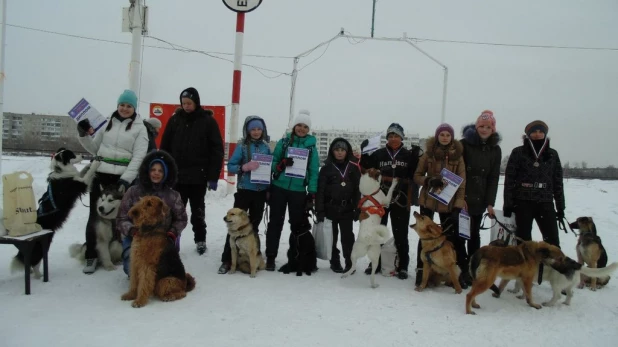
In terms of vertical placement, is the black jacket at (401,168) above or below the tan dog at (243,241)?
above

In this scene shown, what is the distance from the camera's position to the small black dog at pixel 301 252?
503cm

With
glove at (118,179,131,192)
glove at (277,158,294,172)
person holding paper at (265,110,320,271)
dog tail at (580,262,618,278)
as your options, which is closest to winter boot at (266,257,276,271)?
person holding paper at (265,110,320,271)

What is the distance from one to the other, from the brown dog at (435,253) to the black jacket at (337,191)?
95 cm

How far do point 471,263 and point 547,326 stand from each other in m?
0.89

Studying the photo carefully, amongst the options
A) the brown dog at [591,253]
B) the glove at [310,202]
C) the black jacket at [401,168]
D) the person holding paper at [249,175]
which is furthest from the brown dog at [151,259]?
the brown dog at [591,253]

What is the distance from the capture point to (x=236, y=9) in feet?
26.6

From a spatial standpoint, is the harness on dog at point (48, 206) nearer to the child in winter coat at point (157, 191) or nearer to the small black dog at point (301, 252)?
the child in winter coat at point (157, 191)

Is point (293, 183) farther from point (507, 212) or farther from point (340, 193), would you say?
point (507, 212)

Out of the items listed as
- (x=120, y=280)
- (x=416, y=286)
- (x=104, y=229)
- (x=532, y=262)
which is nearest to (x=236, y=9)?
(x=104, y=229)

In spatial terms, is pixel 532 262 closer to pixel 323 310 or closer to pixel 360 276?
pixel 360 276

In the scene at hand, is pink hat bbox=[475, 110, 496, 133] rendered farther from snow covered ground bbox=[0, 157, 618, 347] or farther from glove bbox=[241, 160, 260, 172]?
glove bbox=[241, 160, 260, 172]

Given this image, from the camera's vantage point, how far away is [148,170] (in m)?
4.29

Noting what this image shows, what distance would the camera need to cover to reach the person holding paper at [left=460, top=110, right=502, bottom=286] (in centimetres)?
481

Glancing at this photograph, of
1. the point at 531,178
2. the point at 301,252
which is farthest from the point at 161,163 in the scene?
the point at 531,178
